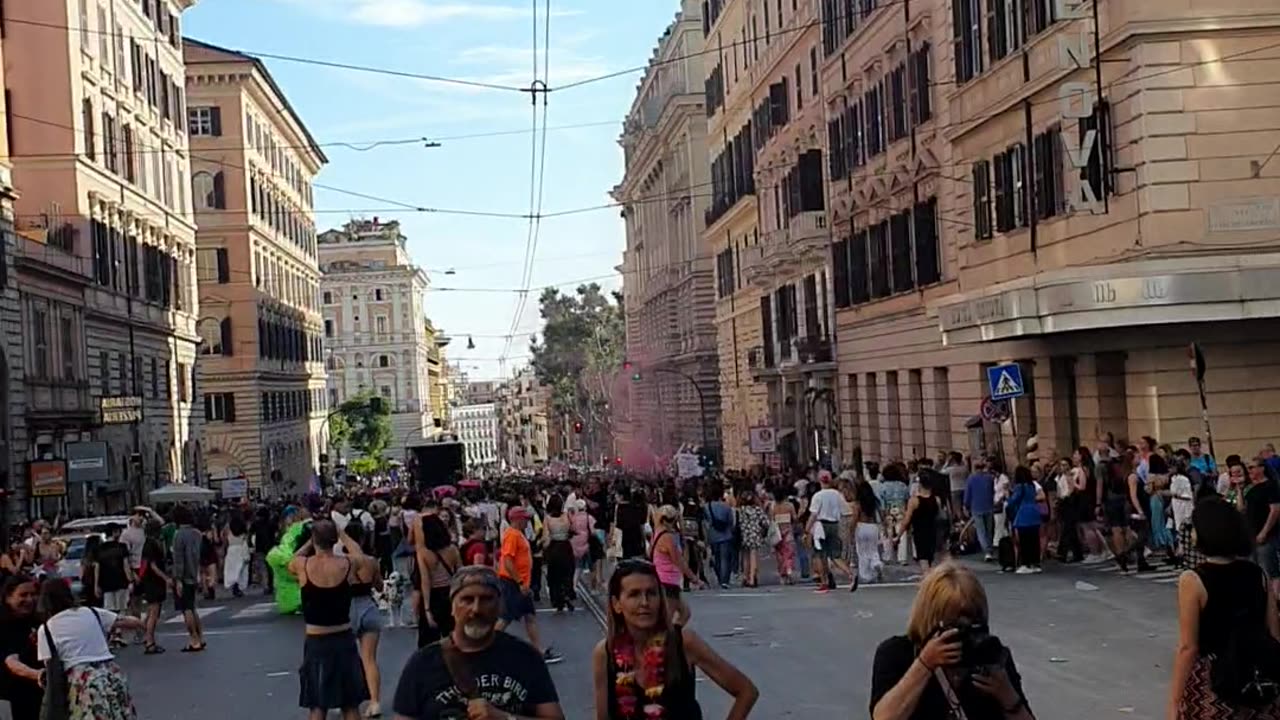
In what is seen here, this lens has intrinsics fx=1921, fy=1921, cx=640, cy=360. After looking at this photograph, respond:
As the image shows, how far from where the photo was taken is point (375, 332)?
158875 millimetres

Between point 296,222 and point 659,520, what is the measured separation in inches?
3442

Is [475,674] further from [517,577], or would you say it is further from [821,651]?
[821,651]

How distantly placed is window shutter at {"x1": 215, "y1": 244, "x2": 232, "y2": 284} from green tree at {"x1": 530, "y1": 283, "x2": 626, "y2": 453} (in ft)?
205

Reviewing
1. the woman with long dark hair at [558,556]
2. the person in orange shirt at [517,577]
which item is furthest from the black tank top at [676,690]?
the woman with long dark hair at [558,556]

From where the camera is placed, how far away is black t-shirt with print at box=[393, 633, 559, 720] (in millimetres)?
6289

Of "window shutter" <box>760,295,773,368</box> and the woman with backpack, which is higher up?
"window shutter" <box>760,295,773,368</box>

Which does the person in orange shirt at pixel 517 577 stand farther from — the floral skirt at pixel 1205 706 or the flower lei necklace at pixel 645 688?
the flower lei necklace at pixel 645 688

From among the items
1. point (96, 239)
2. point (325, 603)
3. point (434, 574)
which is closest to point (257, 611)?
point (434, 574)

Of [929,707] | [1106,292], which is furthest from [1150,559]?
[929,707]

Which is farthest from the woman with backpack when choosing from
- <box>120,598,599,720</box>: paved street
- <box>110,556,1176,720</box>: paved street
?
<box>120,598,599,720</box>: paved street

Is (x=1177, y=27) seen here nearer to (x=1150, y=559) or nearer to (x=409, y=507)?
(x=1150, y=559)

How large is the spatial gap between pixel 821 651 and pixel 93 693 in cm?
800

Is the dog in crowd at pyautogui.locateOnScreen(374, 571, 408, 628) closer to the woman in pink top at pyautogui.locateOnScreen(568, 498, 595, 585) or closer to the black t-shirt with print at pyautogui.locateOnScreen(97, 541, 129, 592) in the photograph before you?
the woman in pink top at pyautogui.locateOnScreen(568, 498, 595, 585)

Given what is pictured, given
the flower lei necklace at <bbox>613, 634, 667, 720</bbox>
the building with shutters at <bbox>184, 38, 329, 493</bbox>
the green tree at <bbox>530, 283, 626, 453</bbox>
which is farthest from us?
the green tree at <bbox>530, 283, 626, 453</bbox>
